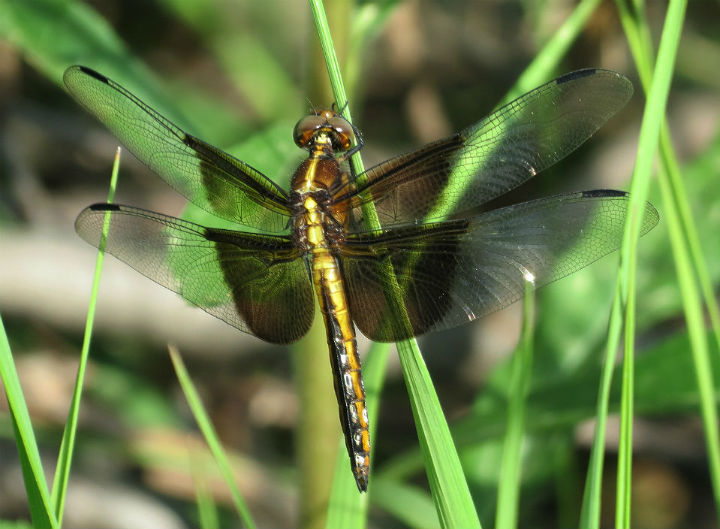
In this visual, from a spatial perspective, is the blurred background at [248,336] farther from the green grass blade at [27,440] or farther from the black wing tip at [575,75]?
the green grass blade at [27,440]

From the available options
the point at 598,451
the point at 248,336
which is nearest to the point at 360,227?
the point at 598,451

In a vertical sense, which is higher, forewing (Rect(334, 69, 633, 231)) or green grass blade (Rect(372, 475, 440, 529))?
forewing (Rect(334, 69, 633, 231))

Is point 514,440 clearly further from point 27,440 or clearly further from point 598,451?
point 27,440

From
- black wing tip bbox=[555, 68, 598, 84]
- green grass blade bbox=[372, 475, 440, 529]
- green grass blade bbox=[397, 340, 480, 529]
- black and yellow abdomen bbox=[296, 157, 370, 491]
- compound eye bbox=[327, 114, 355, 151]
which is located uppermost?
compound eye bbox=[327, 114, 355, 151]

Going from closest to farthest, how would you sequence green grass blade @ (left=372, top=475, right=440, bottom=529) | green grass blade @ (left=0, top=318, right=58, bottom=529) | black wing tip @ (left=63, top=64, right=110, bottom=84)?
green grass blade @ (left=0, top=318, right=58, bottom=529), black wing tip @ (left=63, top=64, right=110, bottom=84), green grass blade @ (left=372, top=475, right=440, bottom=529)

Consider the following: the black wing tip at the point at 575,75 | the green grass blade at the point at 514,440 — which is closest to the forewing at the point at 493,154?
the black wing tip at the point at 575,75

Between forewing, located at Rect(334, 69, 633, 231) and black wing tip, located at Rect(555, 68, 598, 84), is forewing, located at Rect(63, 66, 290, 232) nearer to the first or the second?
forewing, located at Rect(334, 69, 633, 231)

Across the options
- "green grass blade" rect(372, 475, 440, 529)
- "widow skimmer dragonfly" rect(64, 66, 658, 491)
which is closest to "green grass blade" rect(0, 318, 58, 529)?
"widow skimmer dragonfly" rect(64, 66, 658, 491)

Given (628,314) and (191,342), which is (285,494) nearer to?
(191,342)

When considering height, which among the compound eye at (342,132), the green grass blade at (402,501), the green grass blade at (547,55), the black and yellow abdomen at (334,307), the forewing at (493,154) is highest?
the compound eye at (342,132)
